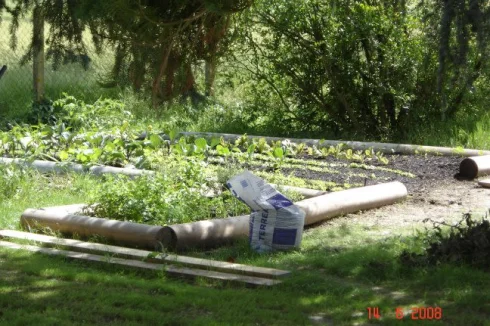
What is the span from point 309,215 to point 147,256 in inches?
72.3

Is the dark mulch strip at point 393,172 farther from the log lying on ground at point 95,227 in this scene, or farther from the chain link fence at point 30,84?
the chain link fence at point 30,84

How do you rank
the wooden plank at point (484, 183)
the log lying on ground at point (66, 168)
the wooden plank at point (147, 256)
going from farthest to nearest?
the wooden plank at point (484, 183)
the log lying on ground at point (66, 168)
the wooden plank at point (147, 256)

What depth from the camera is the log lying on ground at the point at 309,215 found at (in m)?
7.00

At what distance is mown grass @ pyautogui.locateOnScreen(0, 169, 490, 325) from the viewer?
530 centimetres

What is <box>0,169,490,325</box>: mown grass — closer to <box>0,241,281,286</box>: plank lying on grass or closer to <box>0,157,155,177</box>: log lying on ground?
<box>0,241,281,286</box>: plank lying on grass

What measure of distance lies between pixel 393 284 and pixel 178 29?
9.23 feet

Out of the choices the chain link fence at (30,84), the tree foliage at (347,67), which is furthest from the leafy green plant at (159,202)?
the chain link fence at (30,84)

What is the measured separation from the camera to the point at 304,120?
1462 cm

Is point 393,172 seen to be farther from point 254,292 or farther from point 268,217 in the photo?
point 254,292

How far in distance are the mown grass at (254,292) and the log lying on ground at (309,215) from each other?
0.16 metres
